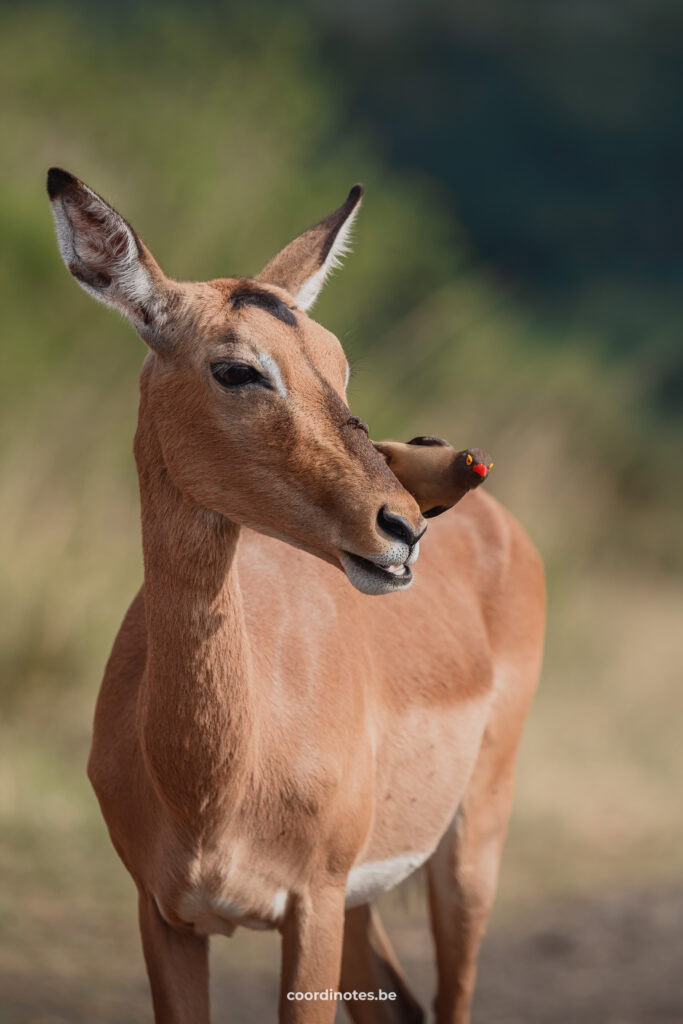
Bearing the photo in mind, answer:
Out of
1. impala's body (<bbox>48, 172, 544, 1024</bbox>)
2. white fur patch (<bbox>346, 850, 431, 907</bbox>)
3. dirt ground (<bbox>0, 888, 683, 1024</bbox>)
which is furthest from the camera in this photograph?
dirt ground (<bbox>0, 888, 683, 1024</bbox>)

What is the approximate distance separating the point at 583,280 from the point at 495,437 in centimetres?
955

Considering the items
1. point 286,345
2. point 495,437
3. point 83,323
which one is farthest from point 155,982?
point 495,437

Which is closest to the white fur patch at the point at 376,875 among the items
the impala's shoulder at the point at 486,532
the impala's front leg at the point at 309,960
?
the impala's front leg at the point at 309,960

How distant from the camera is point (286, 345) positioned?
3344mm

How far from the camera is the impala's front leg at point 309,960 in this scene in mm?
3785

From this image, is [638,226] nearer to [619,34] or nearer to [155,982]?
[619,34]

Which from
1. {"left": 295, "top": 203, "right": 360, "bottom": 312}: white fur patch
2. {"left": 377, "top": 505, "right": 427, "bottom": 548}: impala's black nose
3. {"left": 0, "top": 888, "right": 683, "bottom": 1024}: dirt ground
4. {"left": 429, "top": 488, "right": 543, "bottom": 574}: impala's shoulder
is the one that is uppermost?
{"left": 295, "top": 203, "right": 360, "bottom": 312}: white fur patch

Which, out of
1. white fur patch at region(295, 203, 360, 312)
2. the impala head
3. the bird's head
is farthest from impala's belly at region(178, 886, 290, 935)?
white fur patch at region(295, 203, 360, 312)

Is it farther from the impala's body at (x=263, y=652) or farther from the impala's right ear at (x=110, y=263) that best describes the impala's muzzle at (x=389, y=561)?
the impala's right ear at (x=110, y=263)

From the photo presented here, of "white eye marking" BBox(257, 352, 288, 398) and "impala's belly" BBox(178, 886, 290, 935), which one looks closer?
"white eye marking" BBox(257, 352, 288, 398)

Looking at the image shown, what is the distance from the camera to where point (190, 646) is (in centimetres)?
350

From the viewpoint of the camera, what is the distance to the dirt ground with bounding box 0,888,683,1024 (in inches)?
216

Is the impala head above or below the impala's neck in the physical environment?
above

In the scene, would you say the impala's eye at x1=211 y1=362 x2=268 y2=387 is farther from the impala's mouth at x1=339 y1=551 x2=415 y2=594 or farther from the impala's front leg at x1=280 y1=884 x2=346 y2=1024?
the impala's front leg at x1=280 y1=884 x2=346 y2=1024
